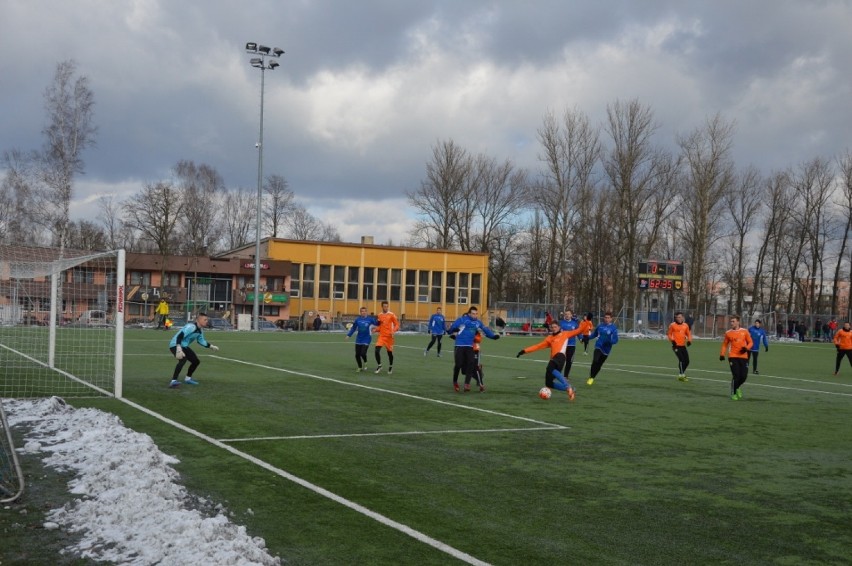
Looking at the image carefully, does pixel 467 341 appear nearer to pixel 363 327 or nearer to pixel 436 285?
pixel 363 327

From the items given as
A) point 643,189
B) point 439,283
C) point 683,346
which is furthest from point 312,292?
point 683,346

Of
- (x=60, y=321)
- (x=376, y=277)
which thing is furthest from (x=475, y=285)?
(x=60, y=321)

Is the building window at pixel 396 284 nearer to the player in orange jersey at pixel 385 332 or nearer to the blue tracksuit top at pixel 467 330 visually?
the player in orange jersey at pixel 385 332

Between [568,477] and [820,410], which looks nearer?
[568,477]

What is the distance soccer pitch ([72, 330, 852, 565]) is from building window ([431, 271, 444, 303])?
5685cm

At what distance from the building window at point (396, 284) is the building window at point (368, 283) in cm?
195

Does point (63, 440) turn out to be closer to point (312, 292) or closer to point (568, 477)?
point (568, 477)

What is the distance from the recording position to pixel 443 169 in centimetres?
7650

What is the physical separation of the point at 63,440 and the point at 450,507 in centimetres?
536

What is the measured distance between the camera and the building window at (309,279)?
70812mm

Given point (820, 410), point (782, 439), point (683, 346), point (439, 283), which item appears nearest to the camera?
point (782, 439)

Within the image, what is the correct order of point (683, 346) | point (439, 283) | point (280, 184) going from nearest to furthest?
point (683, 346) → point (439, 283) → point (280, 184)

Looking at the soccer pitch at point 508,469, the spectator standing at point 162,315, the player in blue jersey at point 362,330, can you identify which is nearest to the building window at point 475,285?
the spectator standing at point 162,315

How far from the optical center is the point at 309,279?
71000 millimetres
